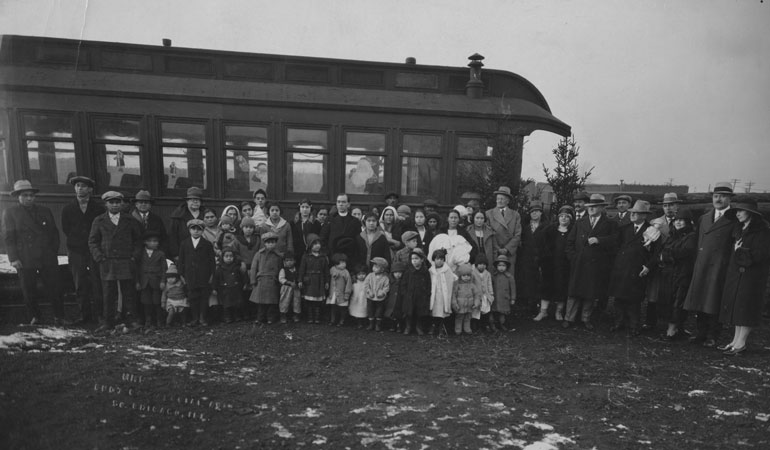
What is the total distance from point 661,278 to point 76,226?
777cm

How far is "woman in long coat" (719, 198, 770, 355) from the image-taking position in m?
4.75

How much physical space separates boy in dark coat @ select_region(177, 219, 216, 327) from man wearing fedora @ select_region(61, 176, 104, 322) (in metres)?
1.21

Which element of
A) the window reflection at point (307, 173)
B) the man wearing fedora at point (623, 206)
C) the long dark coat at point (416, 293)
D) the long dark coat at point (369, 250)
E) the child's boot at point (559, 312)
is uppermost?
the window reflection at point (307, 173)

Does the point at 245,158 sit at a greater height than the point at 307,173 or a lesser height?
greater

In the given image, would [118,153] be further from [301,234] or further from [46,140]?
[301,234]

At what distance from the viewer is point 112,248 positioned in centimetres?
532

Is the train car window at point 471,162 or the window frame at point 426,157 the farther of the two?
the train car window at point 471,162

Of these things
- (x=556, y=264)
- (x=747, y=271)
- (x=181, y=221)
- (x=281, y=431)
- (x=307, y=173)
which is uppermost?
(x=307, y=173)

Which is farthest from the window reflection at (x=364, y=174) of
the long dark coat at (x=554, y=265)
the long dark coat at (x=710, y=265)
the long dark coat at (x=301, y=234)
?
the long dark coat at (x=710, y=265)

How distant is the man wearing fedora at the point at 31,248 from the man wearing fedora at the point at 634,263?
7339mm

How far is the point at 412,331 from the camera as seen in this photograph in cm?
568

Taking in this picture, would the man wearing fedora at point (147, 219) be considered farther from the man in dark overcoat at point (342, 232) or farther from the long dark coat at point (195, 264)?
the man in dark overcoat at point (342, 232)

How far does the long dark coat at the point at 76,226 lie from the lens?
548 centimetres

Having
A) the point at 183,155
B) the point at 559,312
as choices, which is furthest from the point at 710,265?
the point at 183,155
